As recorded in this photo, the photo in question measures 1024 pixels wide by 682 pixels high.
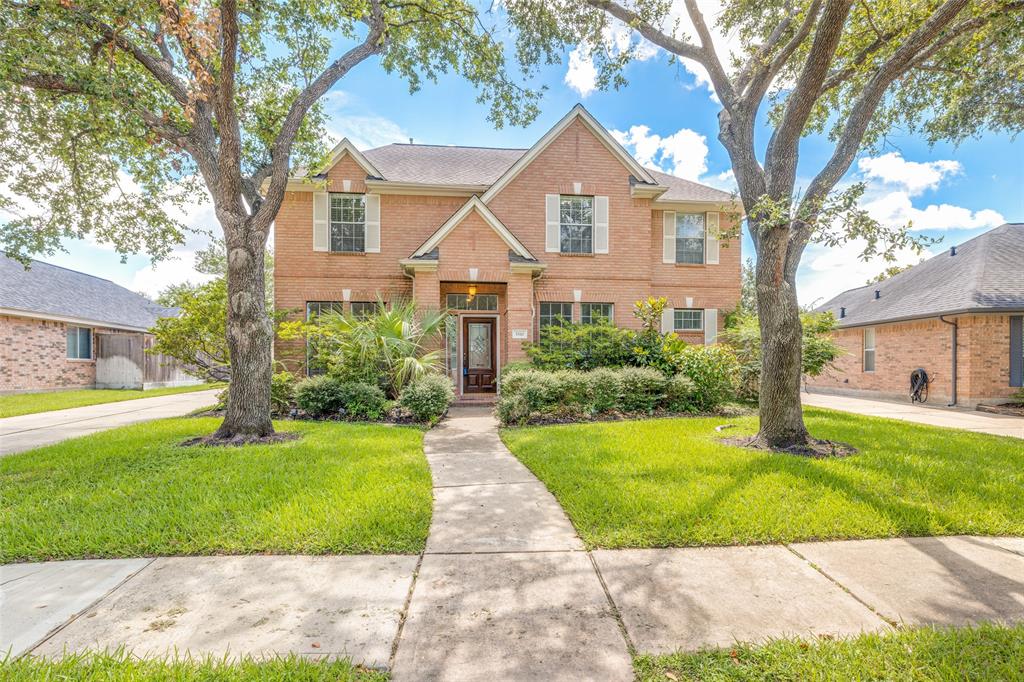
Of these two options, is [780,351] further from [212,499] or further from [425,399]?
[212,499]

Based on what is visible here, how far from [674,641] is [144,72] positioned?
1110cm

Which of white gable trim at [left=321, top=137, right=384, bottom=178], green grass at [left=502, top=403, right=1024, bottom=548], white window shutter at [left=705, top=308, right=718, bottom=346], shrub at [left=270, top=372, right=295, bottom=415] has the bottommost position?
green grass at [left=502, top=403, right=1024, bottom=548]

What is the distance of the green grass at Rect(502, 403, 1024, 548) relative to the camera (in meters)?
3.40

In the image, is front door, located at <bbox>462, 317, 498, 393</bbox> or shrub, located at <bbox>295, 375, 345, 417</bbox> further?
front door, located at <bbox>462, 317, 498, 393</bbox>

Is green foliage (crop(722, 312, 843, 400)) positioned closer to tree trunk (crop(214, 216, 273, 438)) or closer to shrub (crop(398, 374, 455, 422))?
shrub (crop(398, 374, 455, 422))

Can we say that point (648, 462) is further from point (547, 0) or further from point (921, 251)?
point (547, 0)

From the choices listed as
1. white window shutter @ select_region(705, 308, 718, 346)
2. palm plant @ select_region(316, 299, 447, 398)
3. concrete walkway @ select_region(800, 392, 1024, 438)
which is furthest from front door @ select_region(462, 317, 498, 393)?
concrete walkway @ select_region(800, 392, 1024, 438)

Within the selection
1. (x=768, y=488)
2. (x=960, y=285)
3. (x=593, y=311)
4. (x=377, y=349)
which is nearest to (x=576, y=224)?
(x=593, y=311)

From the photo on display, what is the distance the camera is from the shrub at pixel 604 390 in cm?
859

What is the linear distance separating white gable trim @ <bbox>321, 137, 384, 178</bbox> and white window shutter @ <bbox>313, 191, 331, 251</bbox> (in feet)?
2.87

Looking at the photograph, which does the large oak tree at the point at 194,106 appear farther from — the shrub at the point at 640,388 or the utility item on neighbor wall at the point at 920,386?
the utility item on neighbor wall at the point at 920,386

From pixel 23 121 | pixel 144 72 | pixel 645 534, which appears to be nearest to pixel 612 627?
pixel 645 534

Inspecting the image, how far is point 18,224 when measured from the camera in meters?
8.16

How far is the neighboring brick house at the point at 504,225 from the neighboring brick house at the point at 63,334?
830 centimetres
